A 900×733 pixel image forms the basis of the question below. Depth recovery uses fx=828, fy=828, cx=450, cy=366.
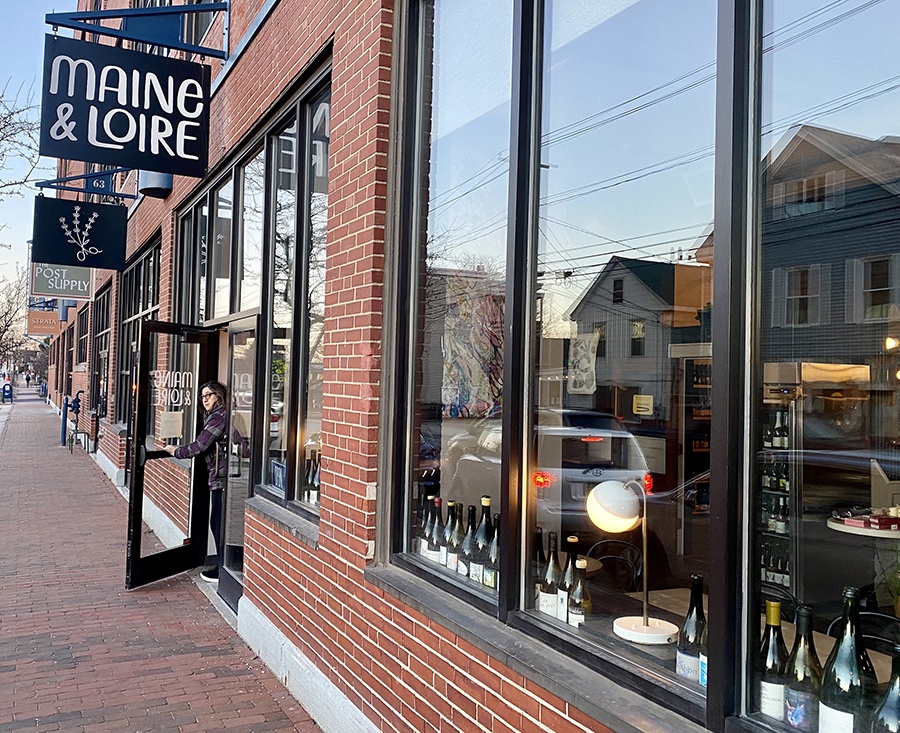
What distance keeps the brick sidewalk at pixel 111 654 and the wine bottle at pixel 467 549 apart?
1.51m

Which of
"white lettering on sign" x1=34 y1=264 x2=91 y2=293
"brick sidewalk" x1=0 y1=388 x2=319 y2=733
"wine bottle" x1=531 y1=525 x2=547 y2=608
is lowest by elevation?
"brick sidewalk" x1=0 y1=388 x2=319 y2=733

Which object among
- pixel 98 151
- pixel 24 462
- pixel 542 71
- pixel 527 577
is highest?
pixel 98 151

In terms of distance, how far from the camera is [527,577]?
3.22m

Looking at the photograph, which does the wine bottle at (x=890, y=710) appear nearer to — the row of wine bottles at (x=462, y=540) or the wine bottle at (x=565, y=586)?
the wine bottle at (x=565, y=586)

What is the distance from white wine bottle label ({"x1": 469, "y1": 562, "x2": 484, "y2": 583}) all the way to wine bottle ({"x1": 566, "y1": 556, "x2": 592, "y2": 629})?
0.49 meters

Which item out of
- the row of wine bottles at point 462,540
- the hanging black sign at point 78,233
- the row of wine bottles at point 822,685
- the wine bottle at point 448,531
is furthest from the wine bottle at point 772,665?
the hanging black sign at point 78,233

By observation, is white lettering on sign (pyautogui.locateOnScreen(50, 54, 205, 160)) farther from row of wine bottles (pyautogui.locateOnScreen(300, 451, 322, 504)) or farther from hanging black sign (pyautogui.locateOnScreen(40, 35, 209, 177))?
row of wine bottles (pyautogui.locateOnScreen(300, 451, 322, 504))

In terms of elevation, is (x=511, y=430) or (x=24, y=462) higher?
(x=511, y=430)

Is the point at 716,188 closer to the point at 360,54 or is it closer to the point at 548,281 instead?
the point at 548,281

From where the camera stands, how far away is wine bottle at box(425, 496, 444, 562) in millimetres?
3977

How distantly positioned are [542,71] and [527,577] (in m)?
2.05

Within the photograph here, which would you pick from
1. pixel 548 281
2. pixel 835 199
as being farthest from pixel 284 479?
pixel 835 199

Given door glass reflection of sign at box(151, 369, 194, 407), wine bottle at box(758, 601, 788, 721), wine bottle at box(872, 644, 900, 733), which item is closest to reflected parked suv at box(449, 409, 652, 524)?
wine bottle at box(758, 601, 788, 721)

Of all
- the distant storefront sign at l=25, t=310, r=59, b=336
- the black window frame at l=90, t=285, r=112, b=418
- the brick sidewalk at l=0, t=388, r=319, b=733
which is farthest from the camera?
the distant storefront sign at l=25, t=310, r=59, b=336
